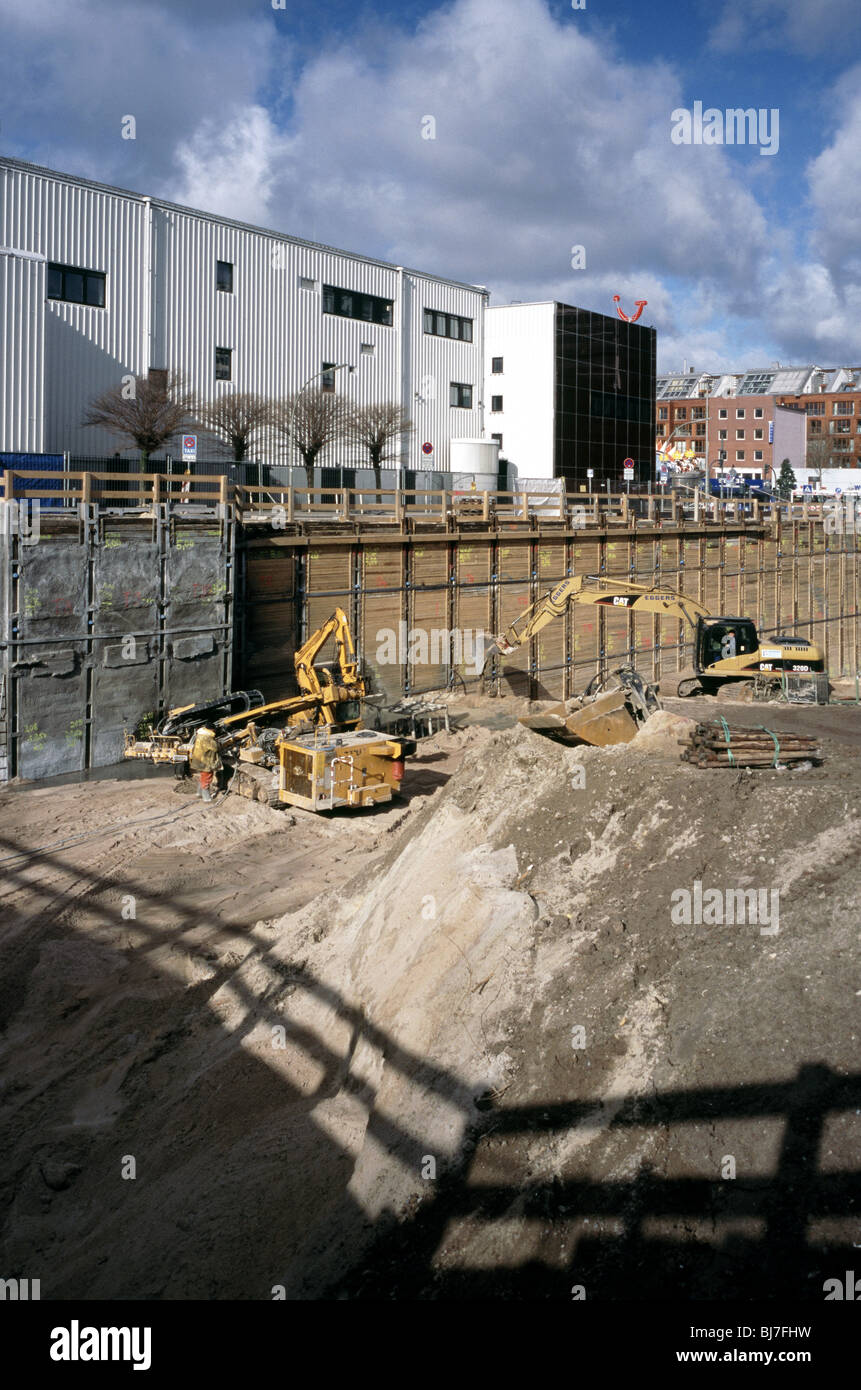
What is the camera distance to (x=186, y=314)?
41.5m

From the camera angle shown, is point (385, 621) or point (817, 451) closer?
point (385, 621)

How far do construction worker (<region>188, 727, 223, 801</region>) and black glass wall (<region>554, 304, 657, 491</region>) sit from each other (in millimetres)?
38600

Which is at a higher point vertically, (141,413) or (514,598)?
(141,413)

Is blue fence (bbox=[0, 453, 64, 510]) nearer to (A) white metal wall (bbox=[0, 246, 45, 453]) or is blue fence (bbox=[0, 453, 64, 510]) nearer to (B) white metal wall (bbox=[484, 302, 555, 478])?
(A) white metal wall (bbox=[0, 246, 45, 453])

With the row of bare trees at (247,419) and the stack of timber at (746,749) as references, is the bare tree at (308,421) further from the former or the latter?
the stack of timber at (746,749)

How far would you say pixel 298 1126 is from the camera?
1073 cm

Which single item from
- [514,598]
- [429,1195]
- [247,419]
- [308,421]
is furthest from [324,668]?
[308,421]

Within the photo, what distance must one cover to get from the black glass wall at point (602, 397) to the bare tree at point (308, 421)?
1612 cm

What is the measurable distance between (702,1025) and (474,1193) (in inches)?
87.8

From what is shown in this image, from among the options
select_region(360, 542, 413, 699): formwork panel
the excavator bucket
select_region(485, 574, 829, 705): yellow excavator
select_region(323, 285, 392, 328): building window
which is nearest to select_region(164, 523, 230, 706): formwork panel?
select_region(360, 542, 413, 699): formwork panel

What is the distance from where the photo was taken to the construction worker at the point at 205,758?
21.9 m

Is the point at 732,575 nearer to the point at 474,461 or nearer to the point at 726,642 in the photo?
the point at 474,461

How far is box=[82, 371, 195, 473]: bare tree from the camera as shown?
36594 mm

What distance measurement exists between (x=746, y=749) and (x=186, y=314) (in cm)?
3374
